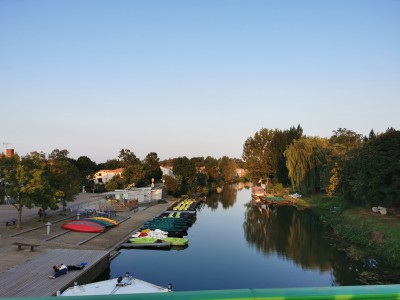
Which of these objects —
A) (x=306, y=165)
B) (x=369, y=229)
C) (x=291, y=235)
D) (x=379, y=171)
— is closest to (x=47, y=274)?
(x=369, y=229)

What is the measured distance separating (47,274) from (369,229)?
79.7 feet

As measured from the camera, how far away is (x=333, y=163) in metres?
43.8

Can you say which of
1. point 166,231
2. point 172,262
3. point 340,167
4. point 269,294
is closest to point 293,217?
point 340,167

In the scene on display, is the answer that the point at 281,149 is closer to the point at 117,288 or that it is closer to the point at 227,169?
the point at 227,169

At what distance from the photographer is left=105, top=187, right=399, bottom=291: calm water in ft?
69.1

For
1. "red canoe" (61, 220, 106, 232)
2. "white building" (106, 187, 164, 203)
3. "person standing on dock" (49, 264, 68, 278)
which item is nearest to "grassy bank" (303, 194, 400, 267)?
"person standing on dock" (49, 264, 68, 278)

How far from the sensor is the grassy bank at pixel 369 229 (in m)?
24.0

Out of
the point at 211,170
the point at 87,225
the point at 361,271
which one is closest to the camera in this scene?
the point at 361,271

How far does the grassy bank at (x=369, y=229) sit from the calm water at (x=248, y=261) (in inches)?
55.7

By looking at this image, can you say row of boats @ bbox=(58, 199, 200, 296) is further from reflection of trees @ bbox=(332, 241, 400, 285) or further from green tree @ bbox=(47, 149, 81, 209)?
reflection of trees @ bbox=(332, 241, 400, 285)

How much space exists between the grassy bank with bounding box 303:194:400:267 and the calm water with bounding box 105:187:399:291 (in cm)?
141

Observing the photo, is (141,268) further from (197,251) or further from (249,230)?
(249,230)

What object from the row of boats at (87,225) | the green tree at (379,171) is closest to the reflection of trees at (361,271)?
the green tree at (379,171)

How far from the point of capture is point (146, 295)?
196cm
